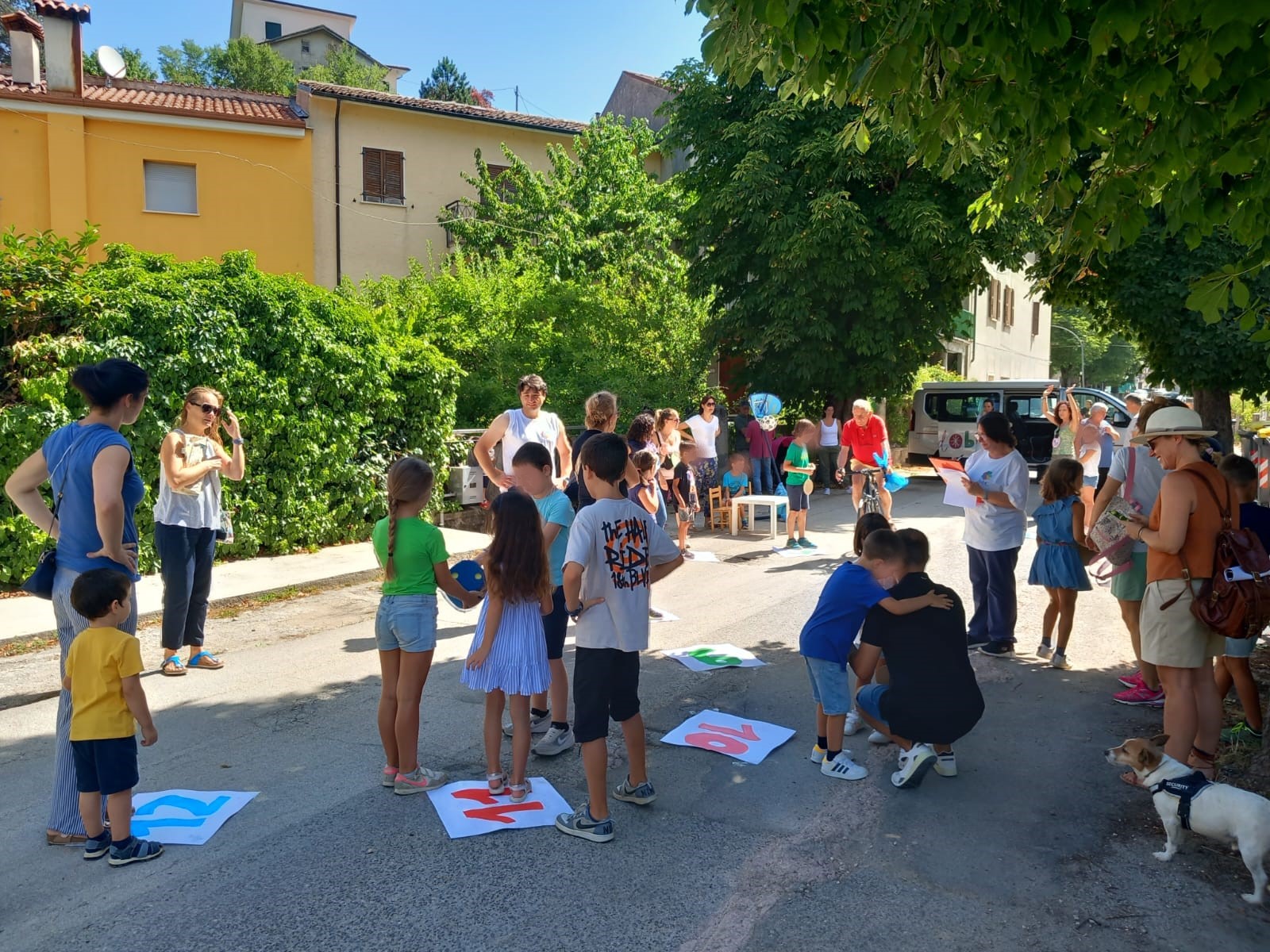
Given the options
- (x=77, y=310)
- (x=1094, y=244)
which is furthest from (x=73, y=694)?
(x=77, y=310)

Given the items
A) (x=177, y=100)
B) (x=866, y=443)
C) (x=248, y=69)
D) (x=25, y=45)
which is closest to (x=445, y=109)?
(x=177, y=100)

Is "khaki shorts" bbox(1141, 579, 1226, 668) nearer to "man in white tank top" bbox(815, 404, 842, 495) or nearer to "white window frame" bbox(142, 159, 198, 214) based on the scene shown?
"man in white tank top" bbox(815, 404, 842, 495)

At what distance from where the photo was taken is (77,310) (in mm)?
9305

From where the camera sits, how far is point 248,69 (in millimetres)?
52531

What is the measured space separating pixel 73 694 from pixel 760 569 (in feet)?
25.6

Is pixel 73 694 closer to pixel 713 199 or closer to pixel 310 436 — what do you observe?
pixel 310 436

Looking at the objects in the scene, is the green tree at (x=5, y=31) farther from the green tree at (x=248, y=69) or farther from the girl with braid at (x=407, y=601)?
the girl with braid at (x=407, y=601)

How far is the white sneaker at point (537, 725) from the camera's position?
5500mm

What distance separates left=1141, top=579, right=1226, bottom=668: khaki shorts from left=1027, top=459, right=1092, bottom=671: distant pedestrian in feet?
6.37

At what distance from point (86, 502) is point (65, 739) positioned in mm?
982

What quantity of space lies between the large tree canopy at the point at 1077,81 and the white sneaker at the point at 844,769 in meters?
2.64

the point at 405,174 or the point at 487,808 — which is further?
the point at 405,174

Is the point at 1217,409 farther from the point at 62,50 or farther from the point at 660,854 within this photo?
the point at 62,50

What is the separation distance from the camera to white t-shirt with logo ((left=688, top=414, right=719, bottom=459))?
49.7 ft
